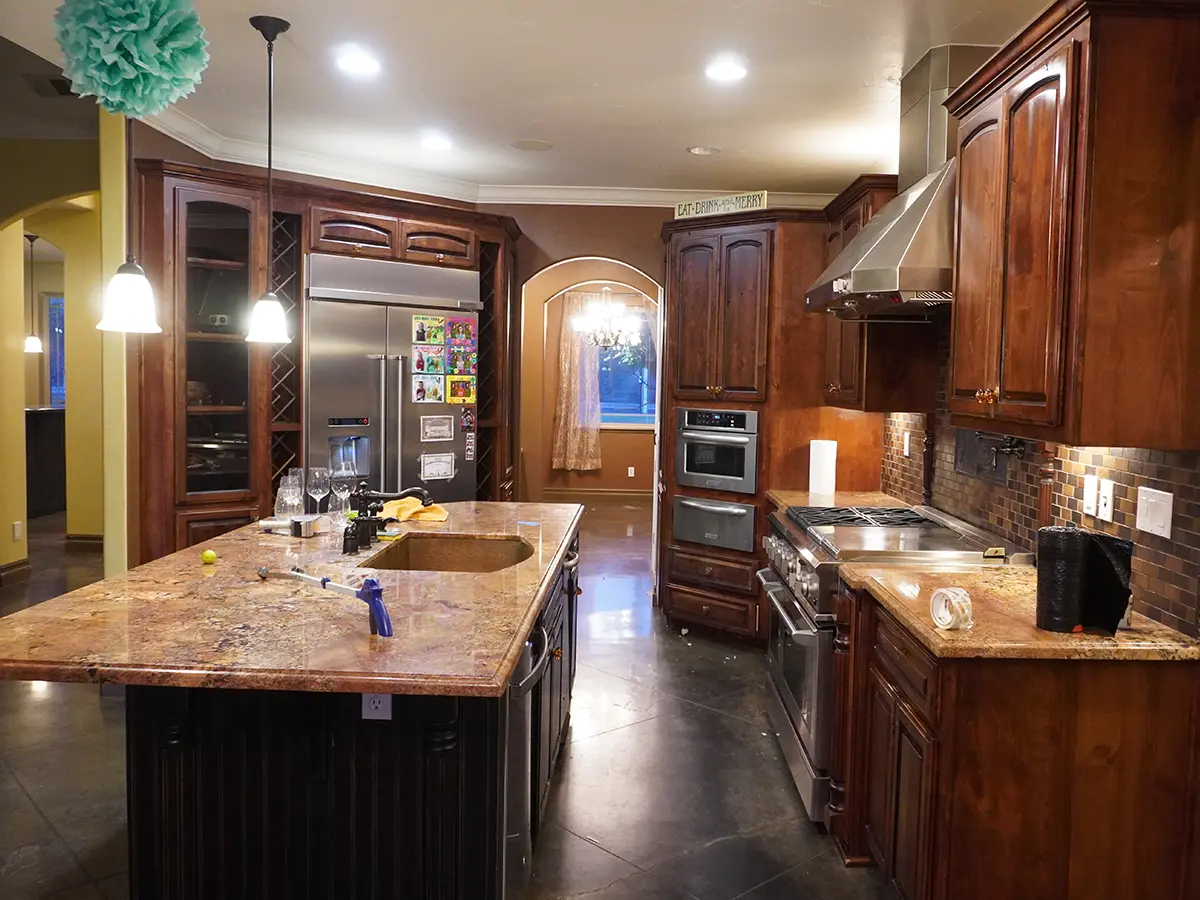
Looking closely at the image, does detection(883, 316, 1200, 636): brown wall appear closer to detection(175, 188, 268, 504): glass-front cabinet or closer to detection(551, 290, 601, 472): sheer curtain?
detection(175, 188, 268, 504): glass-front cabinet

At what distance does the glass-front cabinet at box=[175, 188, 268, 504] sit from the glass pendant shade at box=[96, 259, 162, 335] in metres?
1.68

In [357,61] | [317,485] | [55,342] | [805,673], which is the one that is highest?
[357,61]

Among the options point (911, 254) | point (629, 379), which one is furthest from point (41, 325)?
point (911, 254)

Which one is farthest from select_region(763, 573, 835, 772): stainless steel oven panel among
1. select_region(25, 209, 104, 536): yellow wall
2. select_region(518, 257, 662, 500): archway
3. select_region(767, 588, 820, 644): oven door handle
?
select_region(518, 257, 662, 500): archway

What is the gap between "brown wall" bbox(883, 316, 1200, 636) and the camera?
202 cm

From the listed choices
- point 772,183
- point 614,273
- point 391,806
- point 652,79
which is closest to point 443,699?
point 391,806

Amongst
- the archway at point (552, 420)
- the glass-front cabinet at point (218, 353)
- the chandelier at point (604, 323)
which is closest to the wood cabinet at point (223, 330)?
the glass-front cabinet at point (218, 353)

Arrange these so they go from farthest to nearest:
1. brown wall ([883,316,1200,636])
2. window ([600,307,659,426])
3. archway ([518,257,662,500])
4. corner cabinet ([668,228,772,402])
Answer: window ([600,307,659,426]) < archway ([518,257,662,500]) < corner cabinet ([668,228,772,402]) < brown wall ([883,316,1200,636])

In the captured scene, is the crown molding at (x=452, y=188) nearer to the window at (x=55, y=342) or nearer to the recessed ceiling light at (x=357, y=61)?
the recessed ceiling light at (x=357, y=61)

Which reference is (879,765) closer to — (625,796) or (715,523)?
(625,796)

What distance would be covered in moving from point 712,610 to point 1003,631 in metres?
3.02

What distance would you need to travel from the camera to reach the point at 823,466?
446 cm

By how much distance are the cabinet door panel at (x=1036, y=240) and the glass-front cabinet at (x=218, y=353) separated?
3541mm

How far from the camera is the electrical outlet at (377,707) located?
1.78 m
